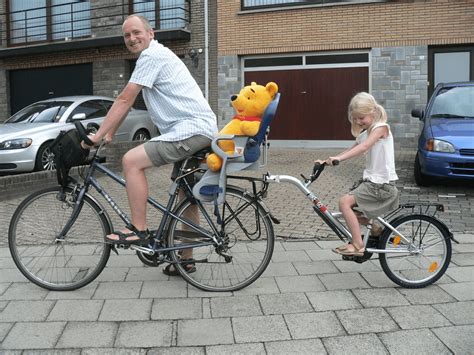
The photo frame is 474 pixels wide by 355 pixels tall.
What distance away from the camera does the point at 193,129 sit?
3.84 meters

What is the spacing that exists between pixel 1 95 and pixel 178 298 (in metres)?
17.5

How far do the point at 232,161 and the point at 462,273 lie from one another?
217 centimetres

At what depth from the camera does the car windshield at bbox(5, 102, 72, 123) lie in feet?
34.3

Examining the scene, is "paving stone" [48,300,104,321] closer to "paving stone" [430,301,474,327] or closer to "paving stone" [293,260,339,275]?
"paving stone" [293,260,339,275]

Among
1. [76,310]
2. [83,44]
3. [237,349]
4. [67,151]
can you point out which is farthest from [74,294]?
[83,44]

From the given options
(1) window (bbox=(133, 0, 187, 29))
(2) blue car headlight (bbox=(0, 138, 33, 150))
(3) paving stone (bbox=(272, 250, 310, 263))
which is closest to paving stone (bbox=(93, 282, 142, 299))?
(3) paving stone (bbox=(272, 250, 310, 263))

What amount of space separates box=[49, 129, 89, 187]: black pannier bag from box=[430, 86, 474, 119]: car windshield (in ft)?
21.7

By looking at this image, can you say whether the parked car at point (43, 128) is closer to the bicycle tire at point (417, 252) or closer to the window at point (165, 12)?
the window at point (165, 12)

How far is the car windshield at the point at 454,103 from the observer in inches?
341

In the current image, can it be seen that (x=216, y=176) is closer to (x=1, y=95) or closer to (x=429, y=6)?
(x=429, y=6)

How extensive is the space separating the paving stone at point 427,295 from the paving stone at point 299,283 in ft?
2.08

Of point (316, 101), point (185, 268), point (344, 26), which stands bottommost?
point (185, 268)

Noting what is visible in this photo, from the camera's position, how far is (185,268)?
13.3 ft

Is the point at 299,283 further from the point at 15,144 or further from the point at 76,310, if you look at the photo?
the point at 15,144
